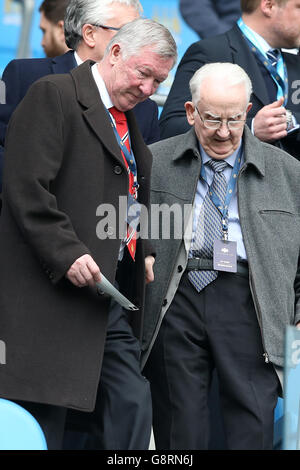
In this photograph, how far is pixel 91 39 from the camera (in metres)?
4.22

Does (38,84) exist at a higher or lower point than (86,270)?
higher

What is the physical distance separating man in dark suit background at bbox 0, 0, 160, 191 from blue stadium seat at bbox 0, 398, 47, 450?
5.72 feet

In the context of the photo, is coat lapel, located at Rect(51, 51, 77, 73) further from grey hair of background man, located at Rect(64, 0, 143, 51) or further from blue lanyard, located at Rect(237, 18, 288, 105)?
blue lanyard, located at Rect(237, 18, 288, 105)

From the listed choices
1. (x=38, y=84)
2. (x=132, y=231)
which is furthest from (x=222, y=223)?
(x=38, y=84)

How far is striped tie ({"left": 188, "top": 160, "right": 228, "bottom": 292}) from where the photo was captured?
3744mm

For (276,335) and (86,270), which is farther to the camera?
(276,335)

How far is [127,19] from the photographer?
4.21m

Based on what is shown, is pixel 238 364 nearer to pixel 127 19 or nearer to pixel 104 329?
pixel 104 329

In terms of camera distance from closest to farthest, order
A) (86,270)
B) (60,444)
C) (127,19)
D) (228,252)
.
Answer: (86,270), (60,444), (228,252), (127,19)

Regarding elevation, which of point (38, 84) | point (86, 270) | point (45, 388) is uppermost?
point (38, 84)

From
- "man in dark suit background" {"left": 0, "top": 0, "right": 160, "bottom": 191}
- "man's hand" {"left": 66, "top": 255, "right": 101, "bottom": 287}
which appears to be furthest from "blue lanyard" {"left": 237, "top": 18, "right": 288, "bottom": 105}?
"man's hand" {"left": 66, "top": 255, "right": 101, "bottom": 287}

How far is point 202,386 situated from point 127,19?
1557 millimetres

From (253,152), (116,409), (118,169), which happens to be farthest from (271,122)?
(116,409)

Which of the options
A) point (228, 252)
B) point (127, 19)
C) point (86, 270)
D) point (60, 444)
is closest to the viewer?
point (86, 270)
